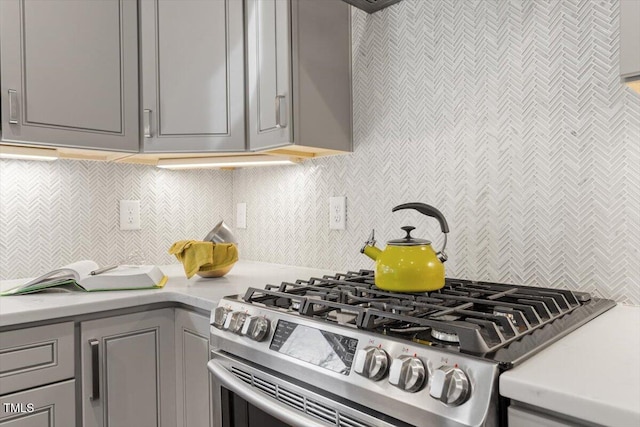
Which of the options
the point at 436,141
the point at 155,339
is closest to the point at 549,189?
the point at 436,141

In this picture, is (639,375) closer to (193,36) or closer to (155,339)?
(155,339)

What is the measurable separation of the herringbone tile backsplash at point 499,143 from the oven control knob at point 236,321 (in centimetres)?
70

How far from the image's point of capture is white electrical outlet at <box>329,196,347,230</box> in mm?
1804

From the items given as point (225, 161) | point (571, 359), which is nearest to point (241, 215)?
point (225, 161)

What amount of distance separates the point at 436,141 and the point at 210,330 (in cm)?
94

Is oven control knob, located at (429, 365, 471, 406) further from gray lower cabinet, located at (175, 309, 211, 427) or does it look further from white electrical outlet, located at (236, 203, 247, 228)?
white electrical outlet, located at (236, 203, 247, 228)

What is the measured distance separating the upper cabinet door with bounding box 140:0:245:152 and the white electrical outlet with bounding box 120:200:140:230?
405mm

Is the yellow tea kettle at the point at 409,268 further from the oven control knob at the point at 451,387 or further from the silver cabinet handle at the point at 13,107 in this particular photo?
the silver cabinet handle at the point at 13,107

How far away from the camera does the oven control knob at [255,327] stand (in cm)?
106

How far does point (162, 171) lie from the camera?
213 cm

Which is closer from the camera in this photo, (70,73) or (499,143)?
(499,143)

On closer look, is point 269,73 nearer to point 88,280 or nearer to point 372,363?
point 88,280

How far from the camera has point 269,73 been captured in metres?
1.64

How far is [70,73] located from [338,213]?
1.08 meters
